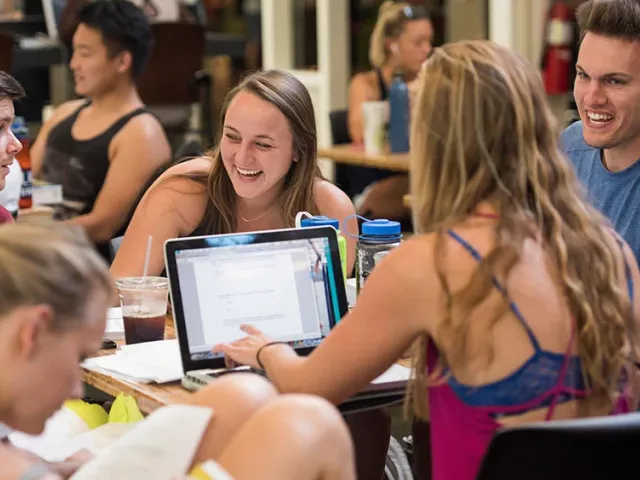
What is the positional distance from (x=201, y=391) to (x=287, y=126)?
119cm

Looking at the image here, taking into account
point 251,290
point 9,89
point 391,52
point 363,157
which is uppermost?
point 9,89

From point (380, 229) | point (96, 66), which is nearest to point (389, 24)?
point (96, 66)

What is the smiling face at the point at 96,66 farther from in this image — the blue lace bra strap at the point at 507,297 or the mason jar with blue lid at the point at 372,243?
the blue lace bra strap at the point at 507,297

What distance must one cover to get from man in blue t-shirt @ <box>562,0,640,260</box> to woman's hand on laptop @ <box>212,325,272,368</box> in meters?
1.12

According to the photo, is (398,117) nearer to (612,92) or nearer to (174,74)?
(174,74)

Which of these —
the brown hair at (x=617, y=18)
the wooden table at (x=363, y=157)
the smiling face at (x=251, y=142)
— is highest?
the brown hair at (x=617, y=18)

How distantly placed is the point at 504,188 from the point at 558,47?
4561 millimetres

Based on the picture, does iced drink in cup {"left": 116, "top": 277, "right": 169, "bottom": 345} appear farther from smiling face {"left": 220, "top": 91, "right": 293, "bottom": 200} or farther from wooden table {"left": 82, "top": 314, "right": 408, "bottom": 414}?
smiling face {"left": 220, "top": 91, "right": 293, "bottom": 200}

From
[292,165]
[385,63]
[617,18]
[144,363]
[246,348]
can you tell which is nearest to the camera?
[246,348]

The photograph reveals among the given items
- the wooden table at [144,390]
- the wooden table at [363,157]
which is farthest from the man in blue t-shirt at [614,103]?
the wooden table at [363,157]

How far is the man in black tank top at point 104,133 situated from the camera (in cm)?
428

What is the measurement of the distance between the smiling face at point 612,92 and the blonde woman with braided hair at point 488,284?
1.08m

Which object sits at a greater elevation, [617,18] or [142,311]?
[617,18]

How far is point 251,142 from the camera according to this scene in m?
2.83
